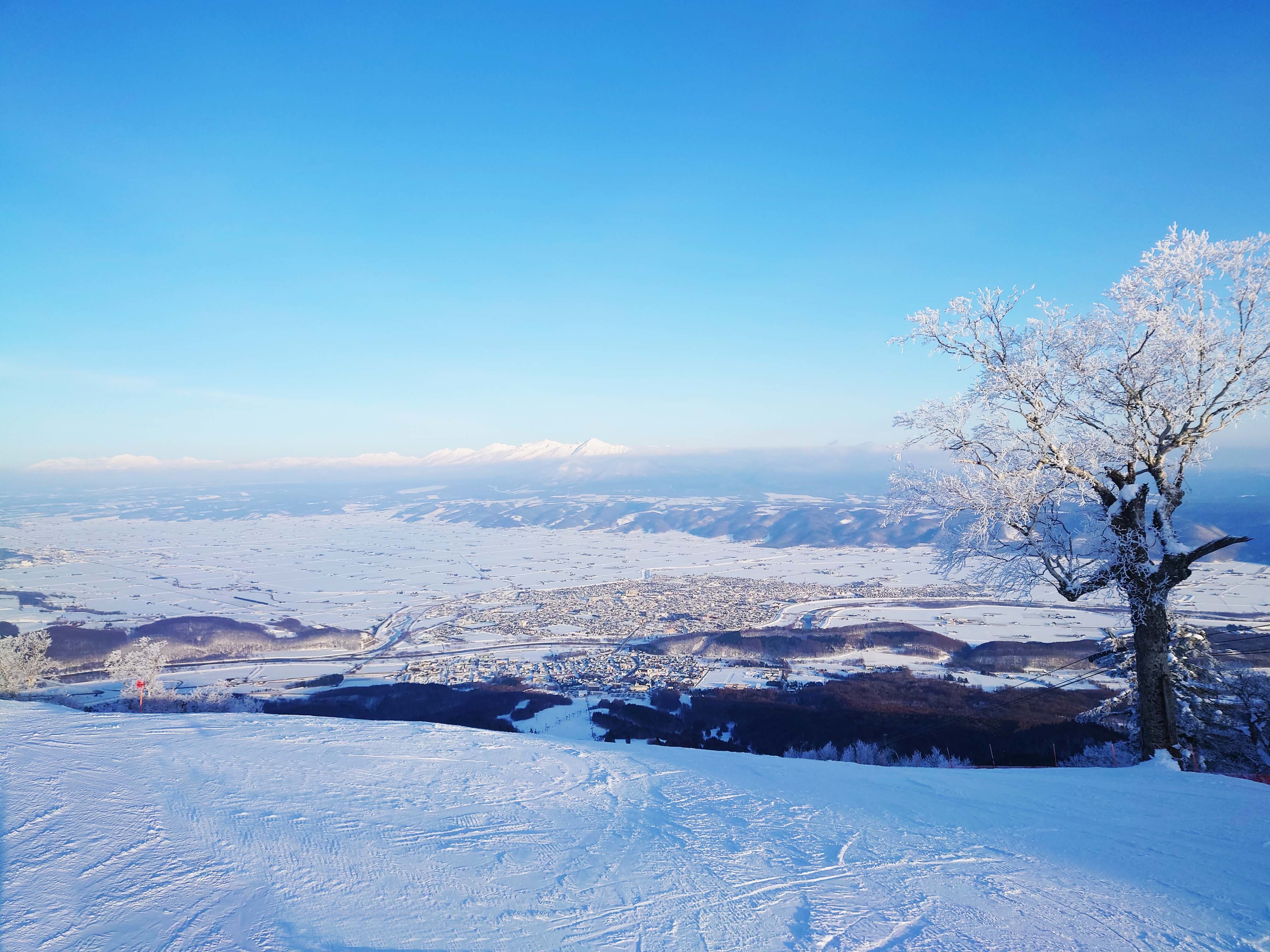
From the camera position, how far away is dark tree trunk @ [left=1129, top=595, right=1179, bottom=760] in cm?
776

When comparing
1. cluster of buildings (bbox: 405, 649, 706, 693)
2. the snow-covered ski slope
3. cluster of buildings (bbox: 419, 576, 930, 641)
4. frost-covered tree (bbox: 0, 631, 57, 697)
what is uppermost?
the snow-covered ski slope

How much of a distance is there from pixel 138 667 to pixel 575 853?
25.1 meters

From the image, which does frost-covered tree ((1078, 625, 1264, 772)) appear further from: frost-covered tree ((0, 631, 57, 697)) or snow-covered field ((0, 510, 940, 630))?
snow-covered field ((0, 510, 940, 630))

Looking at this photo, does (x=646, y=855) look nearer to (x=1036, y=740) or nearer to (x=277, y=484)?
(x=1036, y=740)

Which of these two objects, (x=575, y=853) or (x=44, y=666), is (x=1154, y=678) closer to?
(x=575, y=853)

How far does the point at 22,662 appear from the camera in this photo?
18.7 m

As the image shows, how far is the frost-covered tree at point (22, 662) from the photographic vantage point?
17.0 meters

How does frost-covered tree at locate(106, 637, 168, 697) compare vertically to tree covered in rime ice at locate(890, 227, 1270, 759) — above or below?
below

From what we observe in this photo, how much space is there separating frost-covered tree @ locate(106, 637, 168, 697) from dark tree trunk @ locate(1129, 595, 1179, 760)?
22.6 meters

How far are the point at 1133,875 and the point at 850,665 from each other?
26.6 metres

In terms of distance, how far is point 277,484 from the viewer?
17750cm

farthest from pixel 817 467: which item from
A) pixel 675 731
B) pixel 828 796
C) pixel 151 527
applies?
pixel 828 796

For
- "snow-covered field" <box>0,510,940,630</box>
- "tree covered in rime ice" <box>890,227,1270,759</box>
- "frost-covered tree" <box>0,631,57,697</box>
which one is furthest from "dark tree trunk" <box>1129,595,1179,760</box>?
"snow-covered field" <box>0,510,940,630</box>

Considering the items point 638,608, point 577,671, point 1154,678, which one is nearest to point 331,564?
point 638,608
